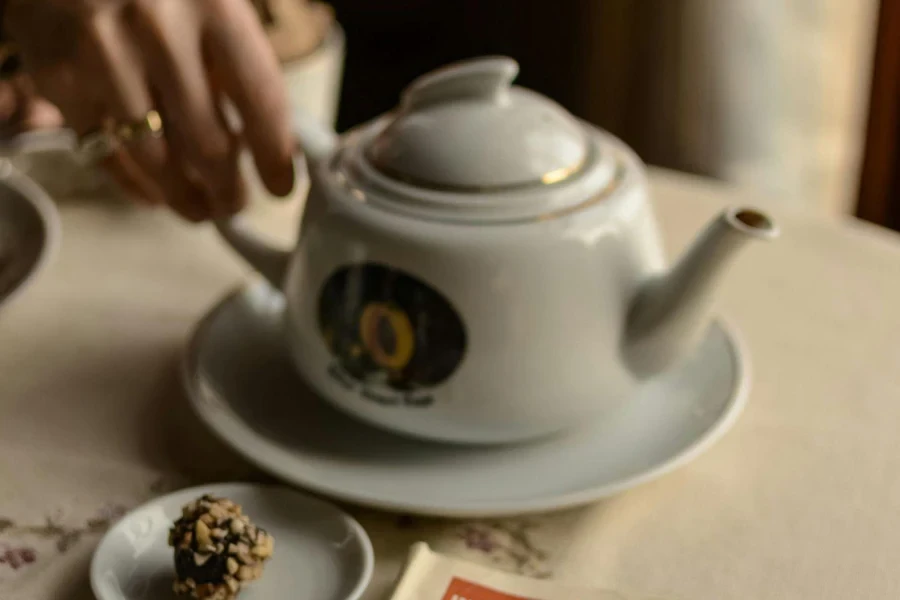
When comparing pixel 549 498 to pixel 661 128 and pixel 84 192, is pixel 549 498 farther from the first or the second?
pixel 661 128

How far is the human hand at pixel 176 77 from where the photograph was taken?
1.73 feet

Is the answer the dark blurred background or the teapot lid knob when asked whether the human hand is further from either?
the dark blurred background

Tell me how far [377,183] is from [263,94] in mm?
115

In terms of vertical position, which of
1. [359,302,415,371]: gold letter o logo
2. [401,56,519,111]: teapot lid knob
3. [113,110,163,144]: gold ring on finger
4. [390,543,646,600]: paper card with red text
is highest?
[401,56,519,111]: teapot lid knob

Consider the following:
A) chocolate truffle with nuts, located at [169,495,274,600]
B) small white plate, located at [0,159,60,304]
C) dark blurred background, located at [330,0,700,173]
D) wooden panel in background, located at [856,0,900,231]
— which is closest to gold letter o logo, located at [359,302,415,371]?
chocolate truffle with nuts, located at [169,495,274,600]

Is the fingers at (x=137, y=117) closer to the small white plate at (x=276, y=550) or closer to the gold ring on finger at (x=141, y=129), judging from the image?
the gold ring on finger at (x=141, y=129)

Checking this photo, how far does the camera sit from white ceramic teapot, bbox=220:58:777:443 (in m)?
0.43

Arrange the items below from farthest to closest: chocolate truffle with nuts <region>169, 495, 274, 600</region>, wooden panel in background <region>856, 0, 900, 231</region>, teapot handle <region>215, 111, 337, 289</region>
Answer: wooden panel in background <region>856, 0, 900, 231</region>, teapot handle <region>215, 111, 337, 289</region>, chocolate truffle with nuts <region>169, 495, 274, 600</region>

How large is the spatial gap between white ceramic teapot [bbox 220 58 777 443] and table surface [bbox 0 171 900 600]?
58 mm

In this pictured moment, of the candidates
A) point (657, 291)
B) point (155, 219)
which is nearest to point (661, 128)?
point (155, 219)

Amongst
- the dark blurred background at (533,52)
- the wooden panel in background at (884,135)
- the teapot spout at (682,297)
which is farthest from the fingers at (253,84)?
the wooden panel in background at (884,135)

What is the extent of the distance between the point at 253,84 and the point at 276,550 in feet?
0.85

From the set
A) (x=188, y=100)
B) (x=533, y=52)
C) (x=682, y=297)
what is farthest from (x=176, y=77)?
(x=533, y=52)

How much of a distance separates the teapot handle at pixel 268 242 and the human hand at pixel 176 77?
0.5 inches
